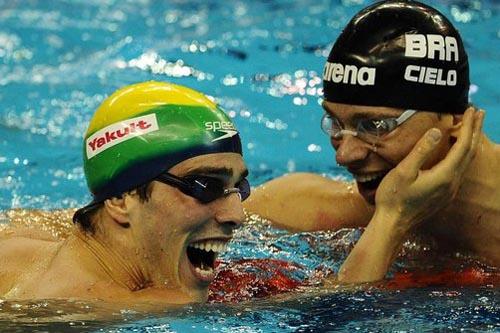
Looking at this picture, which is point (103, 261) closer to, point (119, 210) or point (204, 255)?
point (119, 210)

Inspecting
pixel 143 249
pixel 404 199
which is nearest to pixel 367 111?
pixel 404 199

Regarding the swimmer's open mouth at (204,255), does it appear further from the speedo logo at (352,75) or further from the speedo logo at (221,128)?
the speedo logo at (352,75)

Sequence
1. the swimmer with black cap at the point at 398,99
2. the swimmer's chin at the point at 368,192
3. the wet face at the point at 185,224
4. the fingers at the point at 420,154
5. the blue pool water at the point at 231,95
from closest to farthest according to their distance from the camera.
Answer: the wet face at the point at 185,224 < the blue pool water at the point at 231,95 < the fingers at the point at 420,154 < the swimmer with black cap at the point at 398,99 < the swimmer's chin at the point at 368,192

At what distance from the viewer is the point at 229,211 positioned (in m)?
3.42

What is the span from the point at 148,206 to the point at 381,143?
96 centimetres

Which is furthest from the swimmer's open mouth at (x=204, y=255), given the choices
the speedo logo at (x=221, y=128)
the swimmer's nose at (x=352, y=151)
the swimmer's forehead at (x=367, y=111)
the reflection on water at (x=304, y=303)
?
the swimmer's forehead at (x=367, y=111)

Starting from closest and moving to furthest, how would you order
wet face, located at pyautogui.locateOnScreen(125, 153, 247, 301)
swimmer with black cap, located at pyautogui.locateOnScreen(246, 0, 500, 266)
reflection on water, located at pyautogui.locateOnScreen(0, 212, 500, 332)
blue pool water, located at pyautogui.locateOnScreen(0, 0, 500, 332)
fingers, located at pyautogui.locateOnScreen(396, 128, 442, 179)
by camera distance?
1. reflection on water, located at pyautogui.locateOnScreen(0, 212, 500, 332)
2. wet face, located at pyautogui.locateOnScreen(125, 153, 247, 301)
3. blue pool water, located at pyautogui.locateOnScreen(0, 0, 500, 332)
4. fingers, located at pyautogui.locateOnScreen(396, 128, 442, 179)
5. swimmer with black cap, located at pyautogui.locateOnScreen(246, 0, 500, 266)

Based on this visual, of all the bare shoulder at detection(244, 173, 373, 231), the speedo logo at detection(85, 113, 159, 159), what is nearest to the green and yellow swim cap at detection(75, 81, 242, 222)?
the speedo logo at detection(85, 113, 159, 159)

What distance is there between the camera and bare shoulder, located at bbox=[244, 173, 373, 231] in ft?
15.0

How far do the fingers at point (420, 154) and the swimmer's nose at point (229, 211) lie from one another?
669 millimetres

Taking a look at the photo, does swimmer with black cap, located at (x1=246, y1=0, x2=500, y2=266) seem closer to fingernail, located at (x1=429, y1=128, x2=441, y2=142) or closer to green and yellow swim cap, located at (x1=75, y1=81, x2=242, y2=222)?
fingernail, located at (x1=429, y1=128, x2=441, y2=142)

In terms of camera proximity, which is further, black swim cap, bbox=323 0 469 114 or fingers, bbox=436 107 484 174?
black swim cap, bbox=323 0 469 114

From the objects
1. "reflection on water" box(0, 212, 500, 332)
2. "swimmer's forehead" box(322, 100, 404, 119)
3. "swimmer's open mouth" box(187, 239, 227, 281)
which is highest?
"swimmer's forehead" box(322, 100, 404, 119)

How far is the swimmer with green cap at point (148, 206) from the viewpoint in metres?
3.34
